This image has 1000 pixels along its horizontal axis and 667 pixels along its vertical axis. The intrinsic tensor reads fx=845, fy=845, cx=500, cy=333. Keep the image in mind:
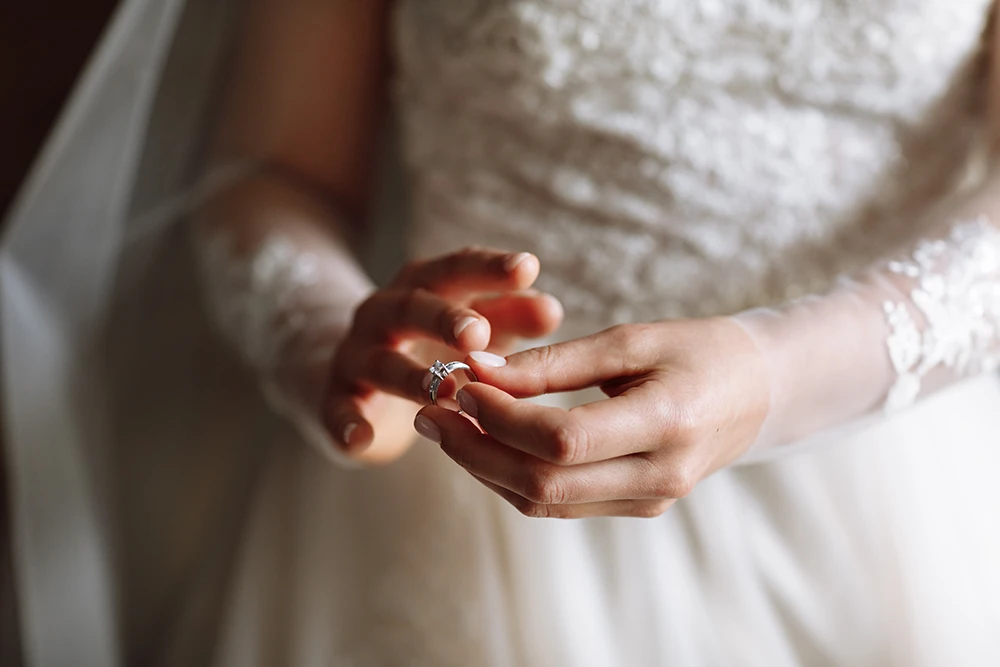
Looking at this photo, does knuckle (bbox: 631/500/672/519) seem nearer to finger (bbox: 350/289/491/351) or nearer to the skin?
the skin

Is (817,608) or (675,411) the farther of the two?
(817,608)

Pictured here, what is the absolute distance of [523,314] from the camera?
51 cm

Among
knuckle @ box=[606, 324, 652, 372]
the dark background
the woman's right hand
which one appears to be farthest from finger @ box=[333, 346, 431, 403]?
the dark background

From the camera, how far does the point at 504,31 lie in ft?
2.15

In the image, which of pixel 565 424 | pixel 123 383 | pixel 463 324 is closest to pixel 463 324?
pixel 463 324

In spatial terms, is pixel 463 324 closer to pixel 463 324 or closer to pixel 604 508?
pixel 463 324

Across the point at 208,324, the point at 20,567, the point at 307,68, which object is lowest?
the point at 20,567

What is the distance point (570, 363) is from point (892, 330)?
0.25m

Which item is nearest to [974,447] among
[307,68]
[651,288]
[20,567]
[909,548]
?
[909,548]

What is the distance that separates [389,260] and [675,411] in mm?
509

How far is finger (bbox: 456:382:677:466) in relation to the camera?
1.26 feet

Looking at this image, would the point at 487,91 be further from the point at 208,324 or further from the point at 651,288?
the point at 208,324

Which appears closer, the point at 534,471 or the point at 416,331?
the point at 534,471

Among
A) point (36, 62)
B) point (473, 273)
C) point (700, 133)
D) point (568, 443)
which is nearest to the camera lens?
point (568, 443)
